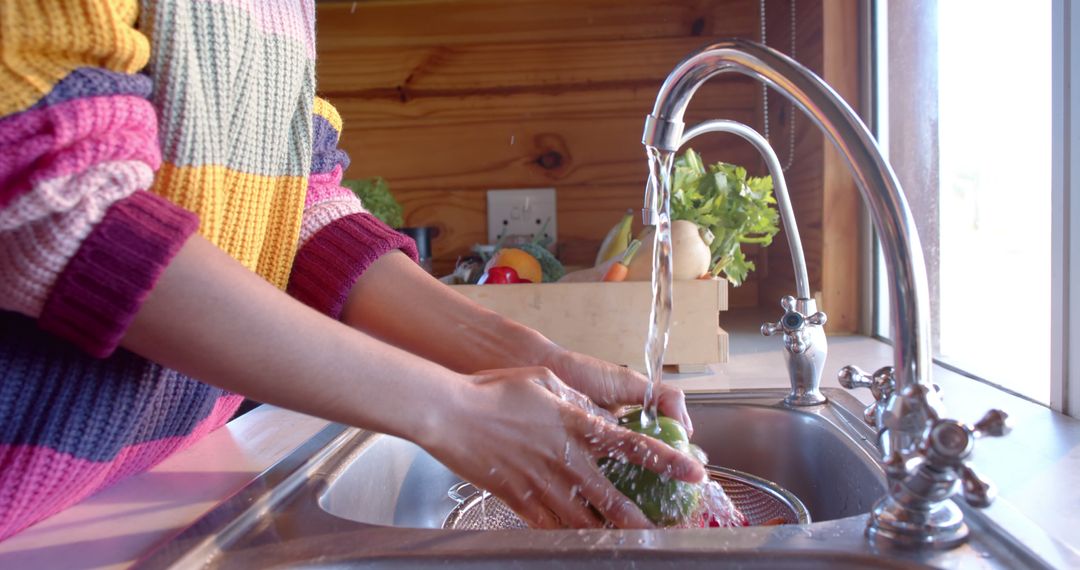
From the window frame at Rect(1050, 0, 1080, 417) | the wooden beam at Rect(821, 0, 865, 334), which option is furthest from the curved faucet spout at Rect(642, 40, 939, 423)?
the wooden beam at Rect(821, 0, 865, 334)

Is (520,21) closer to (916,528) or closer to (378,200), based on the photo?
(378,200)

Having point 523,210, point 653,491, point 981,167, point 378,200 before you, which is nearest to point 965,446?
point 653,491

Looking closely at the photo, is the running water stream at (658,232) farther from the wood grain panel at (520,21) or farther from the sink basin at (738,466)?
the wood grain panel at (520,21)

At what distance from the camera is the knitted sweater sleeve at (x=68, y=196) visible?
0.47 m

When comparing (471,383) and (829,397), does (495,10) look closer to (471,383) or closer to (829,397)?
(829,397)

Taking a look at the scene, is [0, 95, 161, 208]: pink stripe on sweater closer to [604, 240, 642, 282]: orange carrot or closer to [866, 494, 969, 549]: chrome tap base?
[866, 494, 969, 549]: chrome tap base

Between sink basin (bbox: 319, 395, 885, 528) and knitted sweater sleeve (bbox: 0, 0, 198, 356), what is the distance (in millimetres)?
280

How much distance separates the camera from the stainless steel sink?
0.53 metres

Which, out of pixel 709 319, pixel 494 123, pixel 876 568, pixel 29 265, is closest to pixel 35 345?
pixel 29 265

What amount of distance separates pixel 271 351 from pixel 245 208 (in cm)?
21

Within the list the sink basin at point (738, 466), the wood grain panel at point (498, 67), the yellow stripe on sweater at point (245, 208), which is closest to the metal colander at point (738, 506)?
the sink basin at point (738, 466)

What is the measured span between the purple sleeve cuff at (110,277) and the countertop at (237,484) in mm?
159

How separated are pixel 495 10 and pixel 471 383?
1609 millimetres

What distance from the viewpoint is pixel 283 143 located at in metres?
0.76
